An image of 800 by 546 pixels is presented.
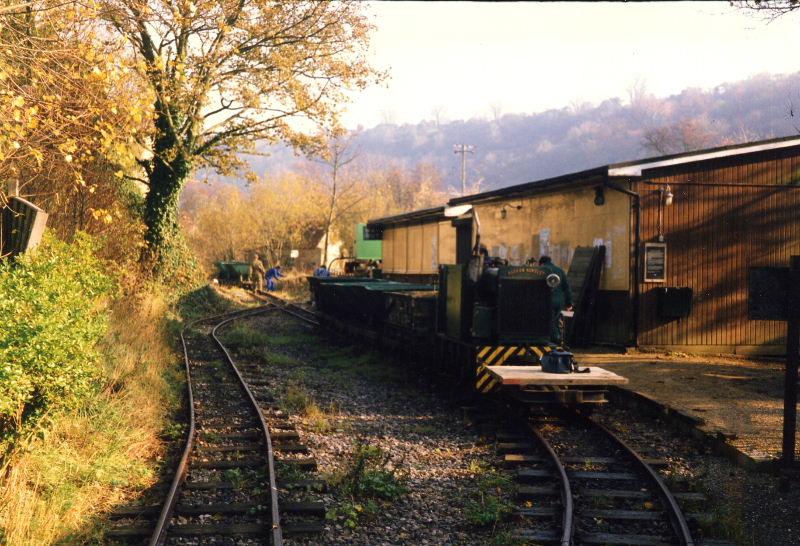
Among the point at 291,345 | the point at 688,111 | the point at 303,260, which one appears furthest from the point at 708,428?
the point at 688,111

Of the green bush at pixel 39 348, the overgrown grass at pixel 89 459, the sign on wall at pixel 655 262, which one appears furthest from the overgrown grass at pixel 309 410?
the sign on wall at pixel 655 262

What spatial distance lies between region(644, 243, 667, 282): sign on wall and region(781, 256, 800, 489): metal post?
319 inches

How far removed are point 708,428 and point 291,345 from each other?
12.4 m

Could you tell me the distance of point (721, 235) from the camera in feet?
52.2

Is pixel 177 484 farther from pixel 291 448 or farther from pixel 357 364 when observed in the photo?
pixel 357 364

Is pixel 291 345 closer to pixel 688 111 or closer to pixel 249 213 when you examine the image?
pixel 249 213

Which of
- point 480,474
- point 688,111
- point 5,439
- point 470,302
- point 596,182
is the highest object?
point 688,111

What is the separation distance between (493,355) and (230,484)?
4989 mm

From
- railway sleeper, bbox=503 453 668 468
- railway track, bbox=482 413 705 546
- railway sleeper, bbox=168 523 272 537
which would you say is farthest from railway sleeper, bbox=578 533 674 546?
railway sleeper, bbox=168 523 272 537

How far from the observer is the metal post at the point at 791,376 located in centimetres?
729

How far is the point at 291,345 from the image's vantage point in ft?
63.6

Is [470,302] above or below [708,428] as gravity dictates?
above

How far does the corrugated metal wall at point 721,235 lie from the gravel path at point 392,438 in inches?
247

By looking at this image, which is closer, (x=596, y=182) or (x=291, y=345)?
(x=596, y=182)
